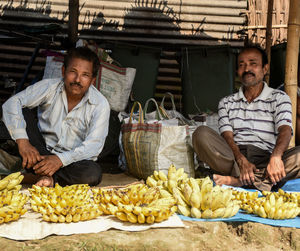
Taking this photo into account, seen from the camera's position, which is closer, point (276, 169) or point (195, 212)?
point (195, 212)

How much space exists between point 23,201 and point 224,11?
620cm

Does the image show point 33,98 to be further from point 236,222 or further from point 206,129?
point 236,222

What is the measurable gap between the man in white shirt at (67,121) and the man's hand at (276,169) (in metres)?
1.59

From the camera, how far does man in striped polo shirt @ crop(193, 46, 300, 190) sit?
349cm

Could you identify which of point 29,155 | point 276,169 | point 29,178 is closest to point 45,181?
point 29,155

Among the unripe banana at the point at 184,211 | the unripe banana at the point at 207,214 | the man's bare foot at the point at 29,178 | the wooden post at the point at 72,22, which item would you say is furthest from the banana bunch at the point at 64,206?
the wooden post at the point at 72,22

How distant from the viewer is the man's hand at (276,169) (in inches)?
132

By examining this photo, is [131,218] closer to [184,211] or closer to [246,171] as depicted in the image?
[184,211]

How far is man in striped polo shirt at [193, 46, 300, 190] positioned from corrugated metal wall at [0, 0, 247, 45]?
358cm

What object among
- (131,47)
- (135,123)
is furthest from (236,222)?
(131,47)

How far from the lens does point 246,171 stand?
11.3 ft

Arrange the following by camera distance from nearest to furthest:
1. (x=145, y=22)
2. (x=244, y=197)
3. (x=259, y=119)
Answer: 1. (x=244, y=197)
2. (x=259, y=119)
3. (x=145, y=22)

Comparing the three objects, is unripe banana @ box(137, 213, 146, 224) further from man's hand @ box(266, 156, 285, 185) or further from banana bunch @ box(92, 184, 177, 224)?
man's hand @ box(266, 156, 285, 185)

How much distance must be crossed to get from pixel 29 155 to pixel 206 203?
1.58 m
